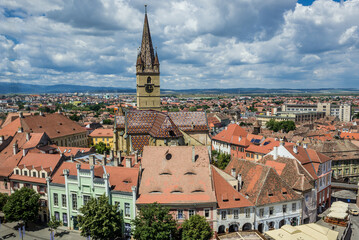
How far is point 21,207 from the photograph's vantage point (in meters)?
44.1

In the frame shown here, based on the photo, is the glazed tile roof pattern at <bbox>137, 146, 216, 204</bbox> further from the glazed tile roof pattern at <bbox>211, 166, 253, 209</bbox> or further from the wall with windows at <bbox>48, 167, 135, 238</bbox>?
the wall with windows at <bbox>48, 167, 135, 238</bbox>

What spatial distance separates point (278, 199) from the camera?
4381 cm

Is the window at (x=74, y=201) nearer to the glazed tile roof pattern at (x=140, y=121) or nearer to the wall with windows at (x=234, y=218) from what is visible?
the wall with windows at (x=234, y=218)

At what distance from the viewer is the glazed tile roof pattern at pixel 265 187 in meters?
43.2

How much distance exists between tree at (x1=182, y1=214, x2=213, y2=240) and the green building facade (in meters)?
8.14

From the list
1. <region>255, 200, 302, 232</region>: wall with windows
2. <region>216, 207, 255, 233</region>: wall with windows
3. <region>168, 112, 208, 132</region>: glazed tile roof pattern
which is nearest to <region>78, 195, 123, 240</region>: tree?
<region>216, 207, 255, 233</region>: wall with windows

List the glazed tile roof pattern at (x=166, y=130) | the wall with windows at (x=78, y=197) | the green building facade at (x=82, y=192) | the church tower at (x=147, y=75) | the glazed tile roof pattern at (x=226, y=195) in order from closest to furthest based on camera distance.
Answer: the green building facade at (x=82, y=192) < the wall with windows at (x=78, y=197) < the glazed tile roof pattern at (x=226, y=195) < the glazed tile roof pattern at (x=166, y=130) < the church tower at (x=147, y=75)

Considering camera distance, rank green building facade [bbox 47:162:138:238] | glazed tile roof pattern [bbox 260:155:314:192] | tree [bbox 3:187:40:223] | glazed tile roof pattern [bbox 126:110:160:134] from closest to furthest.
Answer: green building facade [bbox 47:162:138:238], tree [bbox 3:187:40:223], glazed tile roof pattern [bbox 260:155:314:192], glazed tile roof pattern [bbox 126:110:160:134]

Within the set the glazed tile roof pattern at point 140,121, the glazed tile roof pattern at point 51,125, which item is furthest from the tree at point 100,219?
the glazed tile roof pattern at point 51,125

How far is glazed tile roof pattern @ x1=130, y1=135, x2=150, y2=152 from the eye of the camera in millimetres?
64938

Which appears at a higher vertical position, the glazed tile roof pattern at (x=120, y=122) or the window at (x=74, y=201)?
the glazed tile roof pattern at (x=120, y=122)

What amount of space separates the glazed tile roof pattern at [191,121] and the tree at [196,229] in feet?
108

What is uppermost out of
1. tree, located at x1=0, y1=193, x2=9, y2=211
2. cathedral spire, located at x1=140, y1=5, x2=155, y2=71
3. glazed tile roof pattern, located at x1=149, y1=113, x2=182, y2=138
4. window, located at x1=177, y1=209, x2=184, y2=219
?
cathedral spire, located at x1=140, y1=5, x2=155, y2=71

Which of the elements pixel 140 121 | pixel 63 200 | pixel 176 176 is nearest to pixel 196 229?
pixel 176 176
